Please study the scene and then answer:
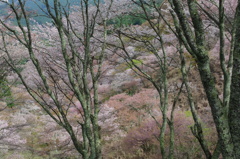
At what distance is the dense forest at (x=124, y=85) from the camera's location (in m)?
1.12

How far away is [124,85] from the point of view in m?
16.5

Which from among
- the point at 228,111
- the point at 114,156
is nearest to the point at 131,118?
the point at 114,156

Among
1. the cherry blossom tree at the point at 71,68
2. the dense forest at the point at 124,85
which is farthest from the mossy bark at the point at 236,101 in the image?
the cherry blossom tree at the point at 71,68

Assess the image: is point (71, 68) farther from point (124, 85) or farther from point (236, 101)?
point (124, 85)

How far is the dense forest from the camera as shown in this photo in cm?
112

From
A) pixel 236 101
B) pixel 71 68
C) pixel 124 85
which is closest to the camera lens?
pixel 236 101

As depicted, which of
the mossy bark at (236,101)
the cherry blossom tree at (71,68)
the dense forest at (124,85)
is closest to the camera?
the mossy bark at (236,101)

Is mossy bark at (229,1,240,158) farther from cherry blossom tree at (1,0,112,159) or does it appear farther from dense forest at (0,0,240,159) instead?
cherry blossom tree at (1,0,112,159)

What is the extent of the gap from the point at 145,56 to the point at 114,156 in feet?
29.1

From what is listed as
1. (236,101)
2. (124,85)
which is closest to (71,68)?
(236,101)

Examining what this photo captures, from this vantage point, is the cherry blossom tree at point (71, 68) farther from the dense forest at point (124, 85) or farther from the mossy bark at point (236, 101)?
the mossy bark at point (236, 101)

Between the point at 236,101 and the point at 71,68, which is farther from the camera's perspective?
the point at 71,68

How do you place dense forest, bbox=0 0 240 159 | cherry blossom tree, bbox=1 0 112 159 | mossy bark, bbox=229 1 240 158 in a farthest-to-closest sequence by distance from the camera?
cherry blossom tree, bbox=1 0 112 159 < dense forest, bbox=0 0 240 159 < mossy bark, bbox=229 1 240 158

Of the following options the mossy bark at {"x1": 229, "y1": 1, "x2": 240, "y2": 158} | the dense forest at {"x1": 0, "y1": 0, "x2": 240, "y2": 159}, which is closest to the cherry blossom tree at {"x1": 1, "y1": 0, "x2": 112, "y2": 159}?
the dense forest at {"x1": 0, "y1": 0, "x2": 240, "y2": 159}
